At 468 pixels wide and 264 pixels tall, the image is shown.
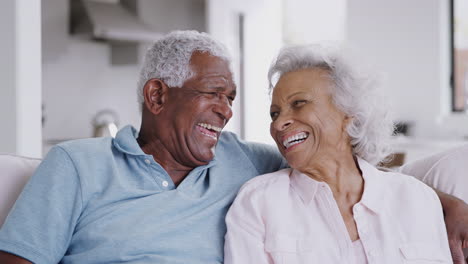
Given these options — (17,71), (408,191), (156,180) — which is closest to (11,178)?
(156,180)

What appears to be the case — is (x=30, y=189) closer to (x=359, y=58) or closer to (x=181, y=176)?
(x=181, y=176)

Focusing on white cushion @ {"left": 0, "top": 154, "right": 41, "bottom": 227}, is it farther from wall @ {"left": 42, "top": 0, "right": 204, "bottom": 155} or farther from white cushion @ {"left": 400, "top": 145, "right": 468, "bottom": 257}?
wall @ {"left": 42, "top": 0, "right": 204, "bottom": 155}

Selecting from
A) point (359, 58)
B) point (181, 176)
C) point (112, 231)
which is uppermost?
point (359, 58)

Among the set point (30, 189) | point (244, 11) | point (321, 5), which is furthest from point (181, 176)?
point (321, 5)

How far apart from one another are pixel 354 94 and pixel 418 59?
4059 mm

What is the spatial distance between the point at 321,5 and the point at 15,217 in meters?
6.02

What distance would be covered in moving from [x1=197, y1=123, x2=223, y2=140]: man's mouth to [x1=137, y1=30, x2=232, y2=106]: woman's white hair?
15 cm

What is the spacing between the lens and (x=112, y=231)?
1480 mm

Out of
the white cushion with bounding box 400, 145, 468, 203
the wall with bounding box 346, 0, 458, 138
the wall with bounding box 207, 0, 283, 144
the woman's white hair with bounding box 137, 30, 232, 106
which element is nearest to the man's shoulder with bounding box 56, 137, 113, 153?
the woman's white hair with bounding box 137, 30, 232, 106

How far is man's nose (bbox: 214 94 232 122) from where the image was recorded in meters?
1.75

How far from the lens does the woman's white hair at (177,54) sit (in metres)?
1.74

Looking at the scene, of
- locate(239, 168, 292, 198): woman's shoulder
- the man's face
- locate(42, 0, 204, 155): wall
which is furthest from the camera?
locate(42, 0, 204, 155): wall

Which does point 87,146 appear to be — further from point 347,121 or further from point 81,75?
point 81,75

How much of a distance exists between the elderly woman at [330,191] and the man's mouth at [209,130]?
21 centimetres
